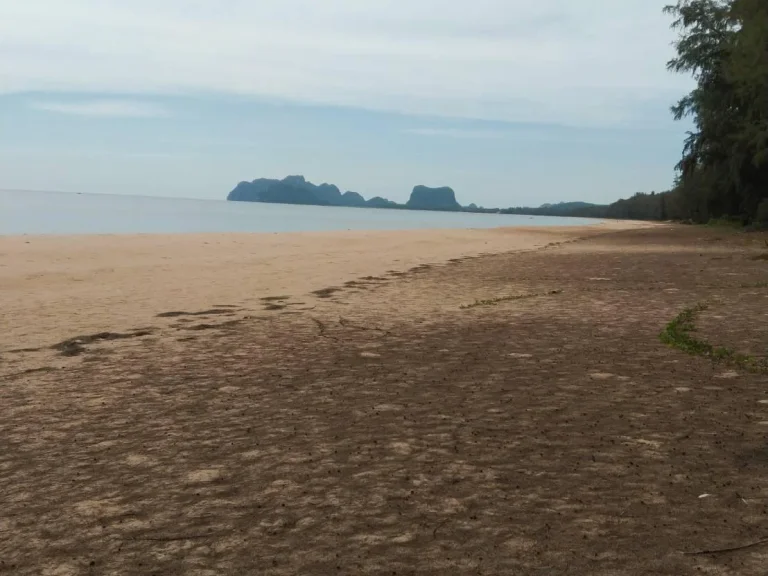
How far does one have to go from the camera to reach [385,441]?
4609 mm

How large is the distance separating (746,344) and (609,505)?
4.77m

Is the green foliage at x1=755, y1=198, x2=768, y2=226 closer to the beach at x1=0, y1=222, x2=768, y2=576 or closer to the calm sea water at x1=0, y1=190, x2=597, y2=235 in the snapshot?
the calm sea water at x1=0, y1=190, x2=597, y2=235

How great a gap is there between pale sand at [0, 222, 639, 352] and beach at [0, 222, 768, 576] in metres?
0.20

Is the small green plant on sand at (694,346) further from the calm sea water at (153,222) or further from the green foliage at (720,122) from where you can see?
the calm sea water at (153,222)

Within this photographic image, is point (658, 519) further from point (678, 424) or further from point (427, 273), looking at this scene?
point (427, 273)

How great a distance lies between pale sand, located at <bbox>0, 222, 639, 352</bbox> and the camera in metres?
9.88

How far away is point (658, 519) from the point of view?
3.36m

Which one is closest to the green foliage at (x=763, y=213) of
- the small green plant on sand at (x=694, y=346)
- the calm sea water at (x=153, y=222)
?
the calm sea water at (x=153, y=222)

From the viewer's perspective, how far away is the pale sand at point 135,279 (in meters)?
9.88

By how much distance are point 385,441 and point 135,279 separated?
→ 39.5 feet

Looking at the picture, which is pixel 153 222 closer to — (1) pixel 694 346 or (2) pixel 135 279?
(2) pixel 135 279

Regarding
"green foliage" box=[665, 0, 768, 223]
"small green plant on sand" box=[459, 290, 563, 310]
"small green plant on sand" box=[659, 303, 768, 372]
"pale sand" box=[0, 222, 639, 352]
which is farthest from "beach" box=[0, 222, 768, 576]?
"green foliage" box=[665, 0, 768, 223]

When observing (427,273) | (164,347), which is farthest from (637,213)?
(164,347)

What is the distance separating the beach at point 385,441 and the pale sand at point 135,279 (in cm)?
20
